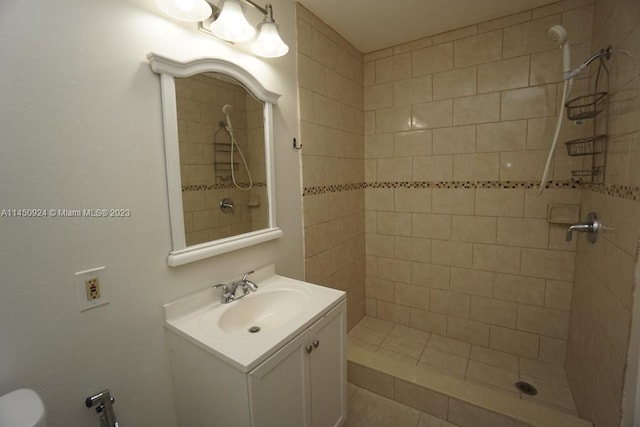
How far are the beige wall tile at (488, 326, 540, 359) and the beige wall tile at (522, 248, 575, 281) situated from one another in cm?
45

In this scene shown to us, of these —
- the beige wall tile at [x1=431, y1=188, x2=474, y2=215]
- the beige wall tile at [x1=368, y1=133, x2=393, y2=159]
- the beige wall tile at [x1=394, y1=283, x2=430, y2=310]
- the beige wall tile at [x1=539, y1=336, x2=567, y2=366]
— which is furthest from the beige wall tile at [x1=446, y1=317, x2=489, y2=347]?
the beige wall tile at [x1=368, y1=133, x2=393, y2=159]

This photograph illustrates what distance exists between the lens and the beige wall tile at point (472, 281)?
2.13m

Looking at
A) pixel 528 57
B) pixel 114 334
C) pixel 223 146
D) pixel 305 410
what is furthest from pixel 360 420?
pixel 528 57

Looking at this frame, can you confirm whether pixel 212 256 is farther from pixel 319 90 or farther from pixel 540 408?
pixel 540 408

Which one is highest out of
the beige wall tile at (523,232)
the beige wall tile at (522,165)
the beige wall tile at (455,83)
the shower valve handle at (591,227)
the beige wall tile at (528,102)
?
the beige wall tile at (455,83)

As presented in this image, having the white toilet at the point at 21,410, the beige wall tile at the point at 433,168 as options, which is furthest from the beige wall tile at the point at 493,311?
the white toilet at the point at 21,410

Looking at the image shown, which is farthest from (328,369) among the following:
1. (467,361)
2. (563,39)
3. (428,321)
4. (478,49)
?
(478,49)

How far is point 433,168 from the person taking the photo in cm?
222

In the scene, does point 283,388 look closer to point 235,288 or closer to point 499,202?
point 235,288

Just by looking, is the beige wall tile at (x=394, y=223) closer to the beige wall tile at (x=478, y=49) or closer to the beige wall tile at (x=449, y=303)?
the beige wall tile at (x=449, y=303)

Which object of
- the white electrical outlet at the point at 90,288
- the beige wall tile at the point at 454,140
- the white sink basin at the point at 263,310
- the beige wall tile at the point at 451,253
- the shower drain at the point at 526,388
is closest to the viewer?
the white electrical outlet at the point at 90,288

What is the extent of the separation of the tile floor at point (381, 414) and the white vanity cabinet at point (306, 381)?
238 millimetres

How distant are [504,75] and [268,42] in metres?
1.59

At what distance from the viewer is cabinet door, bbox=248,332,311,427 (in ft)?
3.09
